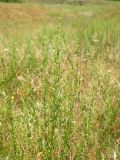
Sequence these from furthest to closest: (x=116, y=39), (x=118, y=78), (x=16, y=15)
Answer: (x=16, y=15) < (x=116, y=39) < (x=118, y=78)

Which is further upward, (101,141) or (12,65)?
(12,65)

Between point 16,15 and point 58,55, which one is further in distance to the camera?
point 16,15

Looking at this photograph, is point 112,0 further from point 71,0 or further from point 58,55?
point 58,55

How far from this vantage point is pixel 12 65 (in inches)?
189

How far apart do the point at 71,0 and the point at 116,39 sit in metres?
29.9

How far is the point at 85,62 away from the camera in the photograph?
19.3 ft

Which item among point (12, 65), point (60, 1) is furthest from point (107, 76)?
point (60, 1)

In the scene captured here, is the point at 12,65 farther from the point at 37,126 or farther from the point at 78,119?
the point at 37,126

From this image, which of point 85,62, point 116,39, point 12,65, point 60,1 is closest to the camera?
point 12,65

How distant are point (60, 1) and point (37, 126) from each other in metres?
34.2

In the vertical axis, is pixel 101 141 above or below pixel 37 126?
below

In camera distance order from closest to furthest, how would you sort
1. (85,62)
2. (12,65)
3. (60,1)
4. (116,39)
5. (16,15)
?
(12,65)
(85,62)
(116,39)
(16,15)
(60,1)

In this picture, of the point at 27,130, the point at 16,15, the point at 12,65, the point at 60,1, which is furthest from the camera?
the point at 60,1

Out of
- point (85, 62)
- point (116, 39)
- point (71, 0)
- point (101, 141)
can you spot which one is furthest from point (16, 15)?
point (71, 0)
